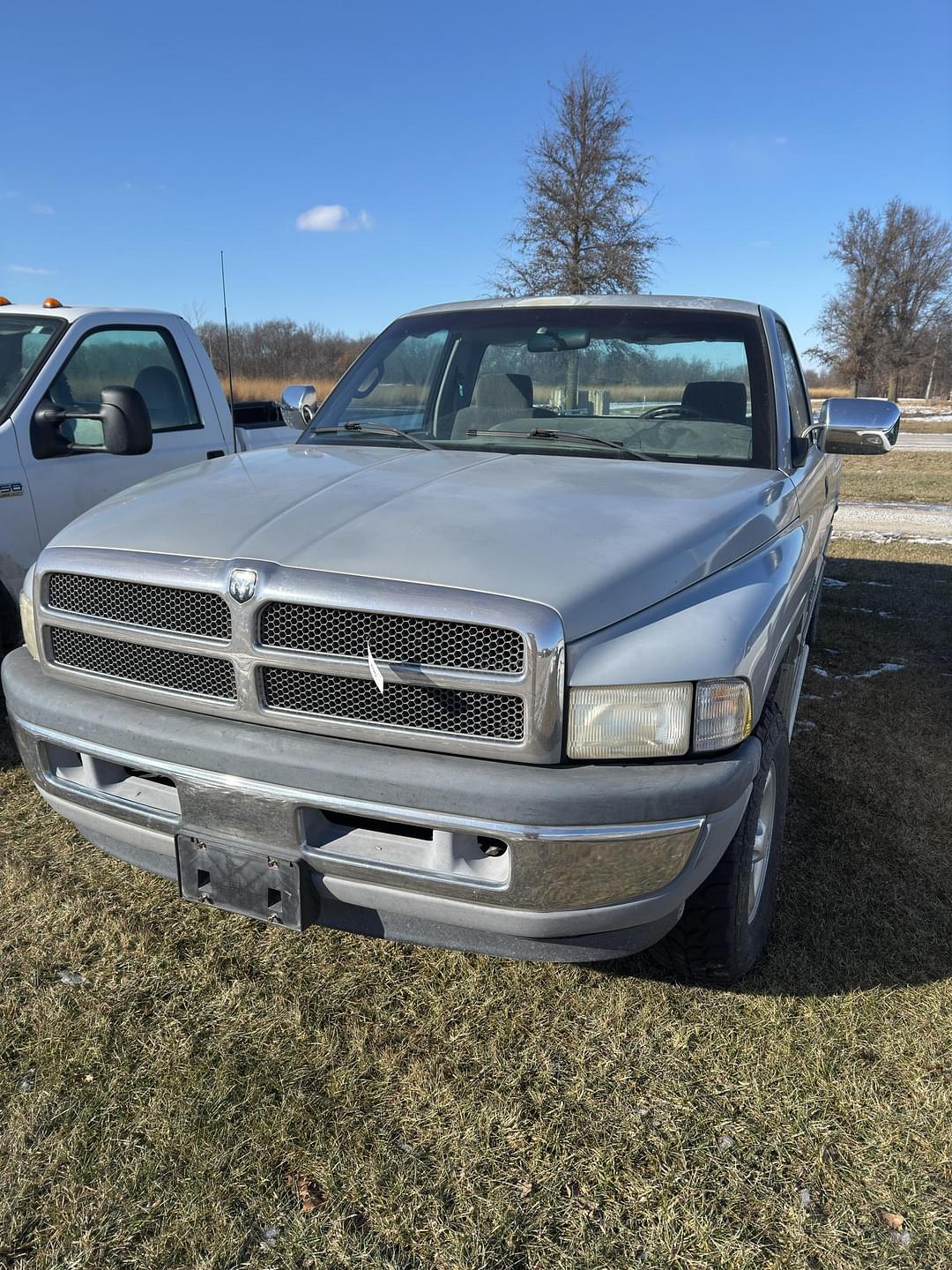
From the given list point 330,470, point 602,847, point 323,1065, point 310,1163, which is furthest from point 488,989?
point 330,470

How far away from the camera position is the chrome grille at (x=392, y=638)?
6.30 feet

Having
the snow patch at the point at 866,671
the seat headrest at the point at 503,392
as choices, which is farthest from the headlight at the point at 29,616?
the snow patch at the point at 866,671

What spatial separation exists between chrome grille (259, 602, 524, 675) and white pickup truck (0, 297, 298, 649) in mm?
2386

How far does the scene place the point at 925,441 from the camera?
2534 cm

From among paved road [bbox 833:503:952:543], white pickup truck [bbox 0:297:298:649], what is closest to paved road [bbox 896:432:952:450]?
paved road [bbox 833:503:952:543]

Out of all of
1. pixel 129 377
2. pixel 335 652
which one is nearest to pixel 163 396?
pixel 129 377

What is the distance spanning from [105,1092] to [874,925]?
7.54 feet

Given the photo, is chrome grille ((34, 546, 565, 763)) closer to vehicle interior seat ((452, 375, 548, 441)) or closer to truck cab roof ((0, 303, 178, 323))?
vehicle interior seat ((452, 375, 548, 441))

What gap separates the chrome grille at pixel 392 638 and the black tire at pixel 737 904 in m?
0.77

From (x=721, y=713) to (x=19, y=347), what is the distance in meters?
4.38

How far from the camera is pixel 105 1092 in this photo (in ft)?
7.18

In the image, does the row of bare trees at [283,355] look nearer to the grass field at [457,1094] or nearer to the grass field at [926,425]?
the grass field at [457,1094]

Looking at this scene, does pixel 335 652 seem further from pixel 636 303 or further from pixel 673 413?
pixel 636 303

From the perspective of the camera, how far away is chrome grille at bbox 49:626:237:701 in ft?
7.24
